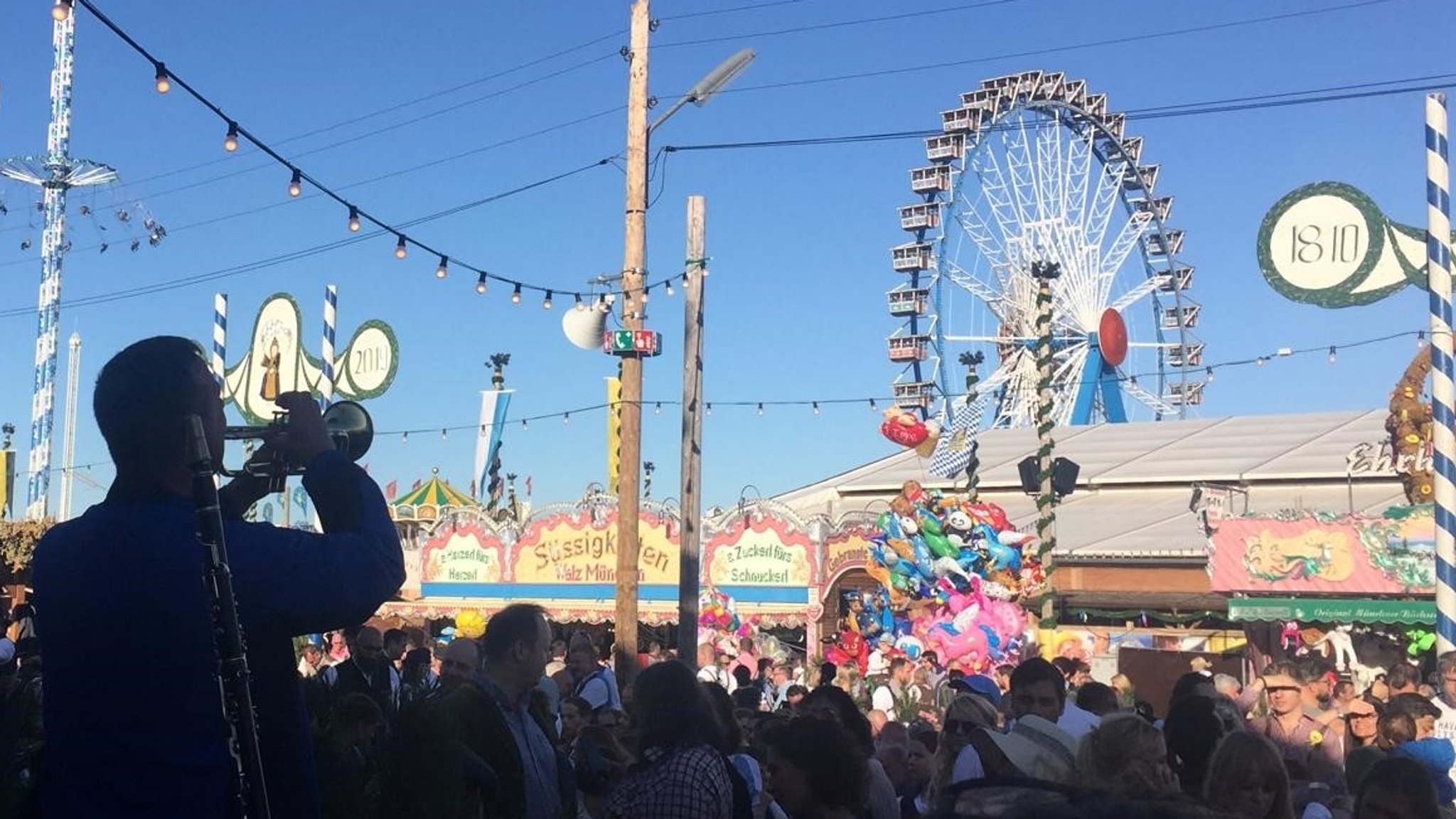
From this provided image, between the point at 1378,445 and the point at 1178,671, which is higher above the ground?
the point at 1378,445

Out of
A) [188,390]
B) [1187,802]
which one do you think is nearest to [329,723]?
[188,390]

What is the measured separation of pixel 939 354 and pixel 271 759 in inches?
1217

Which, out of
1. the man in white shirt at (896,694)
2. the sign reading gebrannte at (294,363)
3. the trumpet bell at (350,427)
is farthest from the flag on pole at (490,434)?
the trumpet bell at (350,427)

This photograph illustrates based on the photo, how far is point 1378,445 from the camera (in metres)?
23.0

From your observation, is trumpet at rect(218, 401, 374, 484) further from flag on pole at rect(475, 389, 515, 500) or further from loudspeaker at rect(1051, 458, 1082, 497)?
flag on pole at rect(475, 389, 515, 500)

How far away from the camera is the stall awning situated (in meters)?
16.0

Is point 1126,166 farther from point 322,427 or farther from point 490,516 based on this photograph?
point 322,427

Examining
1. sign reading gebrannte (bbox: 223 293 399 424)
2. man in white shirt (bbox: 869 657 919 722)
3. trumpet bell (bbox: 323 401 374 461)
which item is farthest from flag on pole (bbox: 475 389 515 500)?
trumpet bell (bbox: 323 401 374 461)

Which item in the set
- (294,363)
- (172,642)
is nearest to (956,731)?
(172,642)

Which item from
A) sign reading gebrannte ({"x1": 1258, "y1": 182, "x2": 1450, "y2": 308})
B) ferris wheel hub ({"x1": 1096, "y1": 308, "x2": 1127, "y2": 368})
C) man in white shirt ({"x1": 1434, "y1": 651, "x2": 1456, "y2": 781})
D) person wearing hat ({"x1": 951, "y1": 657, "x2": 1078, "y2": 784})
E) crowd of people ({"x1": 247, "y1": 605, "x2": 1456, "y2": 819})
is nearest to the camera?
crowd of people ({"x1": 247, "y1": 605, "x2": 1456, "y2": 819})

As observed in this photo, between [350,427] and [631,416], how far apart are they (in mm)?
9269

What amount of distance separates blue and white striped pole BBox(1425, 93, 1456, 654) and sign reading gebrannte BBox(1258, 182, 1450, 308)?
0.43 meters

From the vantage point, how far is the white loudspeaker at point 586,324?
553 inches

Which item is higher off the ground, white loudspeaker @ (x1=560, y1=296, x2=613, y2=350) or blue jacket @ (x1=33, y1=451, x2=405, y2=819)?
white loudspeaker @ (x1=560, y1=296, x2=613, y2=350)
